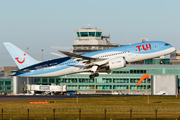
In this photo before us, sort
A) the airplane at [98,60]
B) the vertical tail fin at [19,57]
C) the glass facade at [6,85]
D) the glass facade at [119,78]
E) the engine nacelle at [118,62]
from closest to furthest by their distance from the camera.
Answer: the engine nacelle at [118,62]
the airplane at [98,60]
the vertical tail fin at [19,57]
the glass facade at [6,85]
the glass facade at [119,78]

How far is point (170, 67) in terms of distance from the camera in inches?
6078

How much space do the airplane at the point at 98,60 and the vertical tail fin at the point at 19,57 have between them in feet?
2.11

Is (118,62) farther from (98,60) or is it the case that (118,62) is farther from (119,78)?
(119,78)

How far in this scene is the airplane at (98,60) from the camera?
2968 inches

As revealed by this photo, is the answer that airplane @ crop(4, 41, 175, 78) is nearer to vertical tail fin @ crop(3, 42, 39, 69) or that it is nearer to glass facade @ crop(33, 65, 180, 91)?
vertical tail fin @ crop(3, 42, 39, 69)

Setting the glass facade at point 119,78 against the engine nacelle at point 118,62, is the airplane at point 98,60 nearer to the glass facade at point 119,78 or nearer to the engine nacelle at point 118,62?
the engine nacelle at point 118,62

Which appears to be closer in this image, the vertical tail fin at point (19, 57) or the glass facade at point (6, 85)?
the vertical tail fin at point (19, 57)

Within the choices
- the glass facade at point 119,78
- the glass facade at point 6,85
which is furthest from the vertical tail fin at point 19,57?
the glass facade at point 119,78

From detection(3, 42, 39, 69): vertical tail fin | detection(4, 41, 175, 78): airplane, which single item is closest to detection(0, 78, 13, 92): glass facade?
detection(3, 42, 39, 69): vertical tail fin

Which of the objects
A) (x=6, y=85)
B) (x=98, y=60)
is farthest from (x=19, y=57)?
(x=6, y=85)

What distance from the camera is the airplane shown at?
75.4 m

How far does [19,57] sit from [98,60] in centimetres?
1989

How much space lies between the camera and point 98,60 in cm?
7625

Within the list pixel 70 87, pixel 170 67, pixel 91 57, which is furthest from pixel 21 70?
pixel 170 67
